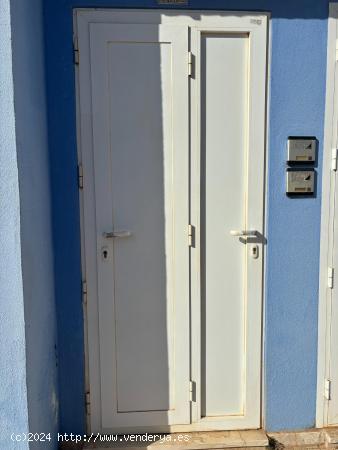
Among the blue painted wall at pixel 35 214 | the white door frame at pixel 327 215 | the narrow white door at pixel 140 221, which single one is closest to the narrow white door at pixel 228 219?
the narrow white door at pixel 140 221

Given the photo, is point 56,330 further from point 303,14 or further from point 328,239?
point 303,14

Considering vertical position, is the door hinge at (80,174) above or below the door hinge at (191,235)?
above

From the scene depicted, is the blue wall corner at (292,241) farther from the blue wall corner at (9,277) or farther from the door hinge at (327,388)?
the blue wall corner at (9,277)

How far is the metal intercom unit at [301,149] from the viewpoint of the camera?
271cm

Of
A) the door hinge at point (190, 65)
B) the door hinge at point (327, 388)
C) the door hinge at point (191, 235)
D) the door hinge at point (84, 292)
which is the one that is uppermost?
the door hinge at point (190, 65)

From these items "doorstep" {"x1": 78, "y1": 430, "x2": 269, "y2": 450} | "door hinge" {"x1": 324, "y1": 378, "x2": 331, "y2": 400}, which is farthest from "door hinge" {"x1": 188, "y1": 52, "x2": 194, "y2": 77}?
"doorstep" {"x1": 78, "y1": 430, "x2": 269, "y2": 450}

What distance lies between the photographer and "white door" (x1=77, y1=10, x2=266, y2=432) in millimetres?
2639

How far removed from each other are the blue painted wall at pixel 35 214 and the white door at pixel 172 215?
9.2 inches

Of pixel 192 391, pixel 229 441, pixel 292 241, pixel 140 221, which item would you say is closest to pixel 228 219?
pixel 292 241

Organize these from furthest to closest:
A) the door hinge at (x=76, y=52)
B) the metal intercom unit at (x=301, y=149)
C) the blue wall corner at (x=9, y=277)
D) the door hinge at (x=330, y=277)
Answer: the door hinge at (x=330, y=277), the metal intercom unit at (x=301, y=149), the door hinge at (x=76, y=52), the blue wall corner at (x=9, y=277)

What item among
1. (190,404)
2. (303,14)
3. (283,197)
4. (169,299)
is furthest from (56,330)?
(303,14)

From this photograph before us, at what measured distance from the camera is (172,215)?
275 centimetres

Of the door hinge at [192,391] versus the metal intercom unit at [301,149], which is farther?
the door hinge at [192,391]

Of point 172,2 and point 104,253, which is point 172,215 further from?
point 172,2
